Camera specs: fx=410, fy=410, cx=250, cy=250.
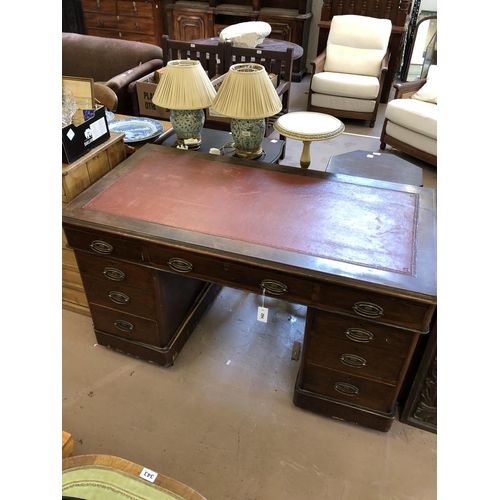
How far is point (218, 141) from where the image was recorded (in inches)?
79.8

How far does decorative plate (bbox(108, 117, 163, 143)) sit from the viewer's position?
6.31 ft

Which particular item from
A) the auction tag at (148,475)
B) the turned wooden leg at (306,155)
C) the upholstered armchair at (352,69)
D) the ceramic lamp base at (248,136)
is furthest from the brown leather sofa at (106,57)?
the auction tag at (148,475)

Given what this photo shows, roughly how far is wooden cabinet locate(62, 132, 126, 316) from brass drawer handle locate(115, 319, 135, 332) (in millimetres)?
332

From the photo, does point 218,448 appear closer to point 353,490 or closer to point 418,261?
point 353,490

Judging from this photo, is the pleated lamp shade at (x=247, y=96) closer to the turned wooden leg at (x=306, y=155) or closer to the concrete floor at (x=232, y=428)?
the turned wooden leg at (x=306, y=155)

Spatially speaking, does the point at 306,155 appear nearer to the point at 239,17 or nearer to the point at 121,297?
the point at 121,297

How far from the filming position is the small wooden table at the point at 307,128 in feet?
5.20

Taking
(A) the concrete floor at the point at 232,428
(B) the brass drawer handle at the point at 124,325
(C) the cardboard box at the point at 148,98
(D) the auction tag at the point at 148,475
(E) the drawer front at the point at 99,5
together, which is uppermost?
(E) the drawer front at the point at 99,5

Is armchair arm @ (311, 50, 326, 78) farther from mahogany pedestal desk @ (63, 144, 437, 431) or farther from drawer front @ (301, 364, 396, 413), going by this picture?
drawer front @ (301, 364, 396, 413)

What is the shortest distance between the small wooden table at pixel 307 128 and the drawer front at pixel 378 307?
0.67 meters

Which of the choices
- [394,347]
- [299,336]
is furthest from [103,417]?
[394,347]

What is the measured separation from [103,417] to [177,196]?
88 centimetres

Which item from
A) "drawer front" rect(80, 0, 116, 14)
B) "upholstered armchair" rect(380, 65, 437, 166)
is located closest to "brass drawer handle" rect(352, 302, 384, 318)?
"upholstered armchair" rect(380, 65, 437, 166)

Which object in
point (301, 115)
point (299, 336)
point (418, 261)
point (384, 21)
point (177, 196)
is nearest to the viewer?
point (418, 261)
